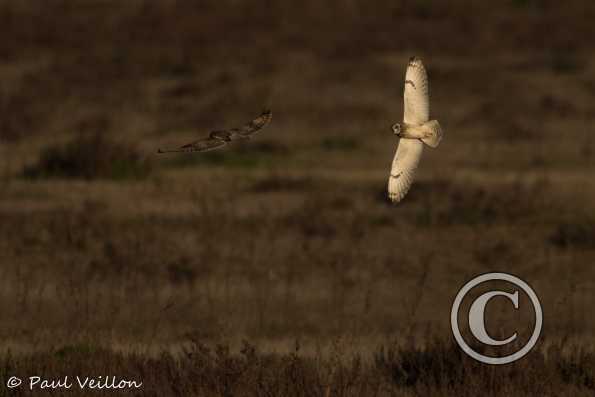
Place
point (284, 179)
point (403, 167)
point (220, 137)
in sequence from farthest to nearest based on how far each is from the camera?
point (284, 179), point (403, 167), point (220, 137)

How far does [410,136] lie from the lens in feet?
16.0

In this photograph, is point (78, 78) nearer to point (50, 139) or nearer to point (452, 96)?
point (50, 139)

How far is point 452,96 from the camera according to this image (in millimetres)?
21531

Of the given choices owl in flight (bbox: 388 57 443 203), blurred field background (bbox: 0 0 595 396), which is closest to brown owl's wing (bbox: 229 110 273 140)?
owl in flight (bbox: 388 57 443 203)

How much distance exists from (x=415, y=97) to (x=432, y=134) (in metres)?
0.20

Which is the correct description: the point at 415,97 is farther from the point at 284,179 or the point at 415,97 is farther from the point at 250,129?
the point at 284,179

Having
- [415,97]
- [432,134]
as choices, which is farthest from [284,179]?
[432,134]

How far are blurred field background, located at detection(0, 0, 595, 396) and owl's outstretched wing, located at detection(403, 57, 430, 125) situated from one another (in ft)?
6.76

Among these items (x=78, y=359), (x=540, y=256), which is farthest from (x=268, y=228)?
(x=78, y=359)

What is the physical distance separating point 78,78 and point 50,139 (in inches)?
191

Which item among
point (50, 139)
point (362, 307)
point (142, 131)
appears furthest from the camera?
point (142, 131)

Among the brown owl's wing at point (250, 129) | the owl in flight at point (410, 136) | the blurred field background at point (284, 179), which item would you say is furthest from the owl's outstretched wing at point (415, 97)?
the blurred field background at point (284, 179)

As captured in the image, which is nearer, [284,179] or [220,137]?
[220,137]

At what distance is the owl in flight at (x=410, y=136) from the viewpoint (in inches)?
191
